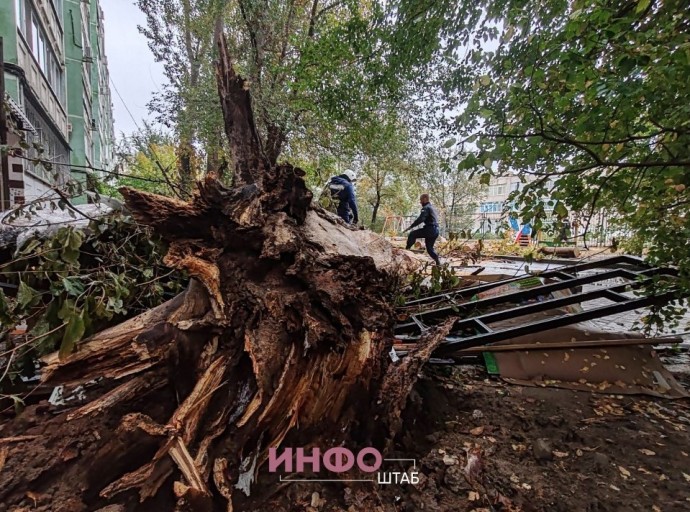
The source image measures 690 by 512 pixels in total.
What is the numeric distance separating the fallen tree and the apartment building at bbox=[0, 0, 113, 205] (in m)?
1.55

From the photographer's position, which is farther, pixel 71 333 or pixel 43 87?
pixel 43 87

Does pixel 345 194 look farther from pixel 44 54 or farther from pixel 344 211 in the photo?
pixel 44 54

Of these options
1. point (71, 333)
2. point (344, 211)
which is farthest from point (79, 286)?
point (344, 211)

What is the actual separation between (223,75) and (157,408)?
1913 millimetres

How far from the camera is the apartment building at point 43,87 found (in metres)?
4.90

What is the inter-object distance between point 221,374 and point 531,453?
5.01ft

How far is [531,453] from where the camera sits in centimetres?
174

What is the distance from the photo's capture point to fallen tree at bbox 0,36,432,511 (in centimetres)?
127

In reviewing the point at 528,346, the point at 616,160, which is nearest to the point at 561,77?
the point at 616,160

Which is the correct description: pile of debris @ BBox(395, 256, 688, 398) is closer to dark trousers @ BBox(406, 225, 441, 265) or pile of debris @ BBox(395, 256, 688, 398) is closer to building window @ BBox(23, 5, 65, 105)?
dark trousers @ BBox(406, 225, 441, 265)

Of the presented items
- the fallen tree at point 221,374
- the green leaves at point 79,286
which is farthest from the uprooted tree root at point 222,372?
the green leaves at point 79,286

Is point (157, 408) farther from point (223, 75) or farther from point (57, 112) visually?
point (57, 112)

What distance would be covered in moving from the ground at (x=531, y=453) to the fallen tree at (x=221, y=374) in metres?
0.26

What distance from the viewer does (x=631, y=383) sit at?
2406 millimetres
